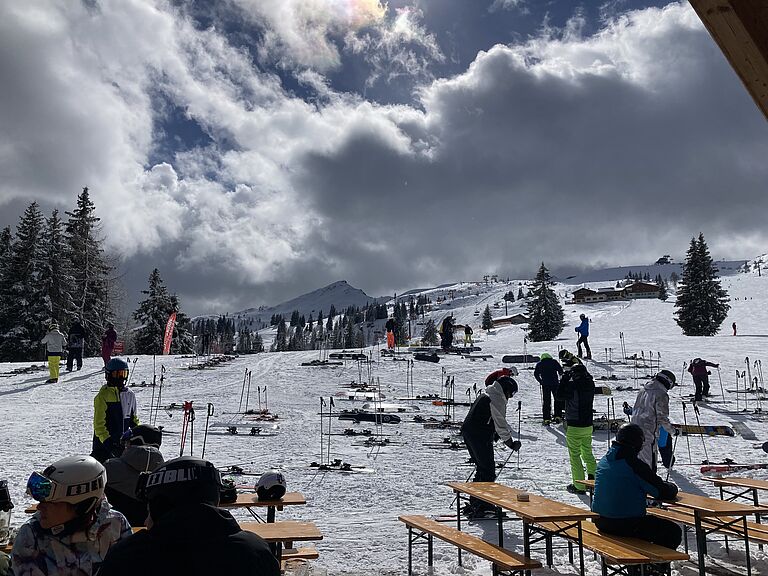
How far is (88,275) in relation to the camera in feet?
152

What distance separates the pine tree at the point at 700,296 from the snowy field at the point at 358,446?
2190cm

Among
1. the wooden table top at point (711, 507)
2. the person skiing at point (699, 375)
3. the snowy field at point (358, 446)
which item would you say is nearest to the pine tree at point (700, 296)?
the snowy field at point (358, 446)

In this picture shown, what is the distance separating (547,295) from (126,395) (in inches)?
2208

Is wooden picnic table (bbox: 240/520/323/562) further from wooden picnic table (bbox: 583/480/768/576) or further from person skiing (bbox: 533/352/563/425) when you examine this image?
person skiing (bbox: 533/352/563/425)

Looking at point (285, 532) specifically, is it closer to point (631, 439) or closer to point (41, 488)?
point (41, 488)

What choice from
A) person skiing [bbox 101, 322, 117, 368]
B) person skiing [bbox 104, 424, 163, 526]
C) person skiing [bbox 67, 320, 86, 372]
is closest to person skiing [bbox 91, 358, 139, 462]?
Result: person skiing [bbox 104, 424, 163, 526]

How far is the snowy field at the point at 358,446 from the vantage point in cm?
733

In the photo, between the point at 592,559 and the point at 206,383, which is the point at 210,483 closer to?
the point at 592,559

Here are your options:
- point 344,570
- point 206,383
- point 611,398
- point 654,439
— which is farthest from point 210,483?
point 206,383

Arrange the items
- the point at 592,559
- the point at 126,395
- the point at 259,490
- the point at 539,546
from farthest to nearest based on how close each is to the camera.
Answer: the point at 126,395
the point at 539,546
the point at 592,559
the point at 259,490

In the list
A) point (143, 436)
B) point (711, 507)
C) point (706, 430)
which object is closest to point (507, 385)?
point (711, 507)

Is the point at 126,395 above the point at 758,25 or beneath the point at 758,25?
beneath

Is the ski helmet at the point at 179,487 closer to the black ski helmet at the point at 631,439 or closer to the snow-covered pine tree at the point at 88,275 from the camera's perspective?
the black ski helmet at the point at 631,439

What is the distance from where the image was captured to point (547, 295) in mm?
60469
